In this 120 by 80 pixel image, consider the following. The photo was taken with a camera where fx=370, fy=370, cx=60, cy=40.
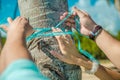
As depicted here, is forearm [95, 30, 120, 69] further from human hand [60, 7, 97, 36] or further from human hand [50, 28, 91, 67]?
human hand [50, 28, 91, 67]

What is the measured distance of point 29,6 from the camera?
3439 mm

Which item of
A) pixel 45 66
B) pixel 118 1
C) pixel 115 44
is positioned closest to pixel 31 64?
pixel 115 44

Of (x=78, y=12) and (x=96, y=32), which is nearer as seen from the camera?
(x=96, y=32)

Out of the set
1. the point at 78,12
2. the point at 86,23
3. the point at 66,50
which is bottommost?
the point at 66,50

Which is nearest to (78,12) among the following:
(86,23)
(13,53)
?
(86,23)

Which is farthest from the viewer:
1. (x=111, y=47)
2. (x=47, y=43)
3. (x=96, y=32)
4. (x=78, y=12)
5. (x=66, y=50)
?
(x=47, y=43)

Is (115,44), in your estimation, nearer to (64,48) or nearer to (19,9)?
(64,48)

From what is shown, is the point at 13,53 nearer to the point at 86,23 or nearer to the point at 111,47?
the point at 111,47

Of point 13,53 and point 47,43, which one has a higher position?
point 47,43

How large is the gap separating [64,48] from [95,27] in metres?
0.52

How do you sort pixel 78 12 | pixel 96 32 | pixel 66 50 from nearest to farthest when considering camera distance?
pixel 96 32, pixel 78 12, pixel 66 50

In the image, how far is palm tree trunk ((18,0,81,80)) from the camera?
10.9 ft

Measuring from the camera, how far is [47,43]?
3.35 meters

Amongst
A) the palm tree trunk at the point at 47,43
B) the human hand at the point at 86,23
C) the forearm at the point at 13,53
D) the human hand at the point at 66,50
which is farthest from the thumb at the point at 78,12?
the forearm at the point at 13,53
